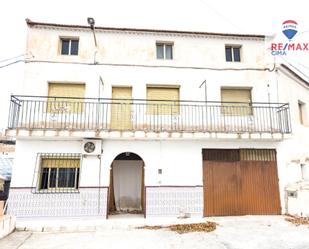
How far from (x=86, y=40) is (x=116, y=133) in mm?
4665

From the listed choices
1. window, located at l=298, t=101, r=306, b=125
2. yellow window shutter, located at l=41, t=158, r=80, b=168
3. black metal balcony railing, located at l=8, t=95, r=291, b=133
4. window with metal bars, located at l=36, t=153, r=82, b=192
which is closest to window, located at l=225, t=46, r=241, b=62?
black metal balcony railing, located at l=8, t=95, r=291, b=133

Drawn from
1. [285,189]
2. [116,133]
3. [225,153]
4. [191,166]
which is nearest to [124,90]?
[116,133]

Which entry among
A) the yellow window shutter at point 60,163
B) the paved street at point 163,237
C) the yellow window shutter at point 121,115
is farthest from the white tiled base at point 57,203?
the yellow window shutter at point 121,115

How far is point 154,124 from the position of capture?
9.83m

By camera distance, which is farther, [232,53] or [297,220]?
[232,53]

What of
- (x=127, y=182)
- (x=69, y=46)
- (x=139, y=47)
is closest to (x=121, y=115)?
(x=139, y=47)

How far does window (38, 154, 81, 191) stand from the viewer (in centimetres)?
913

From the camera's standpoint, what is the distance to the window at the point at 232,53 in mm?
11062

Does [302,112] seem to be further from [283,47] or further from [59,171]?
[59,171]

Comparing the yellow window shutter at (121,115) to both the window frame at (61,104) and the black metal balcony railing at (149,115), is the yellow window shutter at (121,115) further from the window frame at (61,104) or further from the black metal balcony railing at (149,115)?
the window frame at (61,104)

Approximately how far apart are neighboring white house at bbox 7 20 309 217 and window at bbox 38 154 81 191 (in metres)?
0.04

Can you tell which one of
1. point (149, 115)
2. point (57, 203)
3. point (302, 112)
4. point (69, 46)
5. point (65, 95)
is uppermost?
point (69, 46)

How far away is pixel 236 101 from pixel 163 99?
3.34 metres

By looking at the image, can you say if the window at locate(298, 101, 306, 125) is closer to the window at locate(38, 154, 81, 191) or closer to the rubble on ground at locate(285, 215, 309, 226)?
the rubble on ground at locate(285, 215, 309, 226)
